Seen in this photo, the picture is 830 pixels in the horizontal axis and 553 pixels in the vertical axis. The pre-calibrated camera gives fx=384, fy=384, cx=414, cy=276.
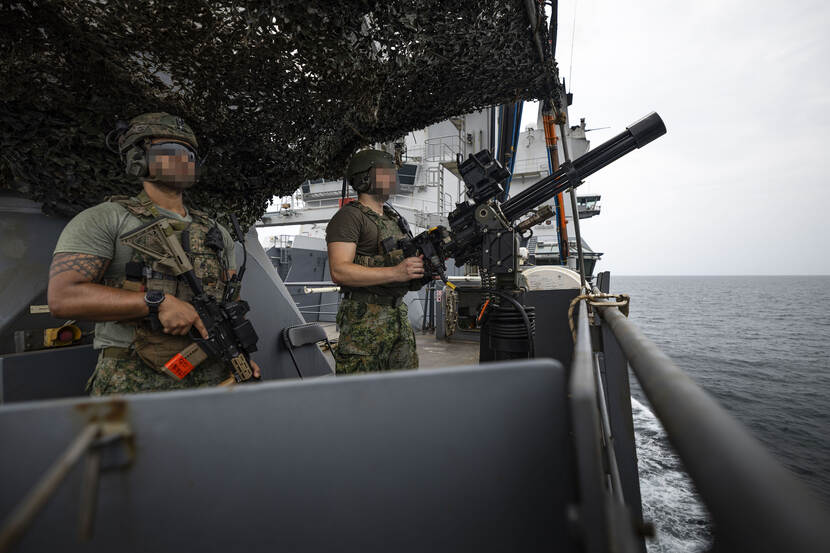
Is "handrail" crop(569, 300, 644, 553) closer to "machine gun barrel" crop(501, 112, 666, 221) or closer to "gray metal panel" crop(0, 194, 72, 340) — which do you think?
"machine gun barrel" crop(501, 112, 666, 221)

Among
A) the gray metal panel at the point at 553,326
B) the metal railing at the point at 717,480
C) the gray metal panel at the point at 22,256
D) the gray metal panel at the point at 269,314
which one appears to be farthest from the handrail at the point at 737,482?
the gray metal panel at the point at 269,314

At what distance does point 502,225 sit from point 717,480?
2.23 meters

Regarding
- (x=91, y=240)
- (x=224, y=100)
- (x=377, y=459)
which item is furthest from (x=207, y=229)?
(x=377, y=459)

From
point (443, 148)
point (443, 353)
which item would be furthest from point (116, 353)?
point (443, 148)

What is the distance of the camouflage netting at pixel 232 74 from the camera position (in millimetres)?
1522

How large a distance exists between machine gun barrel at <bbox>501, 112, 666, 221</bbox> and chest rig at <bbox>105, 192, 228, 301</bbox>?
1850mm

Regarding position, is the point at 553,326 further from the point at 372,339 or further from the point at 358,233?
the point at 358,233

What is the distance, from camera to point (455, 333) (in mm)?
7078

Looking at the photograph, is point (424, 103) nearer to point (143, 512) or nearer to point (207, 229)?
point (207, 229)

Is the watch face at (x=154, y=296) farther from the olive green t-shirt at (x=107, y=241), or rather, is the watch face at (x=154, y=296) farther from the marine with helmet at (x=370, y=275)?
the marine with helmet at (x=370, y=275)

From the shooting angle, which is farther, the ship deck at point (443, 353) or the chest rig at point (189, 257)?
the ship deck at point (443, 353)

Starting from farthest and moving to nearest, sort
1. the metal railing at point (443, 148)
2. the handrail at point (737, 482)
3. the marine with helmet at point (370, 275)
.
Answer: the metal railing at point (443, 148)
the marine with helmet at point (370, 275)
the handrail at point (737, 482)

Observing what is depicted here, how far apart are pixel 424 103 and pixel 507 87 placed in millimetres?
666

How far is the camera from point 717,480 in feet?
1.35
